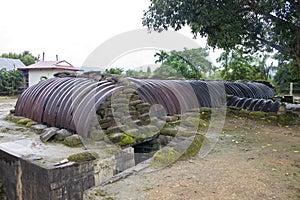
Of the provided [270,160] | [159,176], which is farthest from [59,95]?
[270,160]

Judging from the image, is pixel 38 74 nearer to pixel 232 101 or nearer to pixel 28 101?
pixel 28 101

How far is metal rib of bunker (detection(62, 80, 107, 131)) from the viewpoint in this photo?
554 centimetres

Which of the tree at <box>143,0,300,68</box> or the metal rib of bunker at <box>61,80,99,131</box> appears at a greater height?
the tree at <box>143,0,300,68</box>

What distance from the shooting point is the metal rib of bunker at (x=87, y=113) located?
4961 mm

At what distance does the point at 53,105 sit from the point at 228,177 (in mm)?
4443

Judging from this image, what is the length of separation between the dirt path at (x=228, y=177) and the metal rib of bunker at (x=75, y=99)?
2.48 metres

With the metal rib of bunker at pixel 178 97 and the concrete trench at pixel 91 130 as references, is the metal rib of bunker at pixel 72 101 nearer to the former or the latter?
the concrete trench at pixel 91 130

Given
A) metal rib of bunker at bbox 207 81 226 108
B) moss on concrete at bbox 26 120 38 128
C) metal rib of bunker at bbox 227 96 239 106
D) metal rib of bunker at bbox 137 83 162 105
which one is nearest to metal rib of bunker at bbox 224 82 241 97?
metal rib of bunker at bbox 207 81 226 108

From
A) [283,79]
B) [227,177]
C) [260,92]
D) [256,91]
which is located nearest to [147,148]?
[227,177]

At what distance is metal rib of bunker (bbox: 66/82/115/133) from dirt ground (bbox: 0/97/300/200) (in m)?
1.94

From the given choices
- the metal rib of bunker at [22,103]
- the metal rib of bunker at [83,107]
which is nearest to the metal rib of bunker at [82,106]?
the metal rib of bunker at [83,107]

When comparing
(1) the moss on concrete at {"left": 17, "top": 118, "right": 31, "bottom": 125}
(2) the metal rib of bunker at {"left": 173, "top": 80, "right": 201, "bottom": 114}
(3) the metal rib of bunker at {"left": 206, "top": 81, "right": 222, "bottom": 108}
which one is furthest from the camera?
(3) the metal rib of bunker at {"left": 206, "top": 81, "right": 222, "bottom": 108}

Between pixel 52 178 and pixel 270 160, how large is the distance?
11.6 ft

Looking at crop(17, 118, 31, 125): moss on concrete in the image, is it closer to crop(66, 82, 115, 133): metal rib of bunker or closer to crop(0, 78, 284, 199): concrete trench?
crop(0, 78, 284, 199): concrete trench
